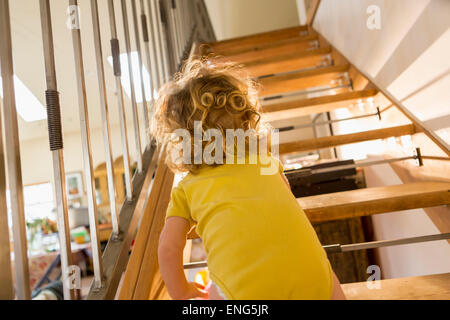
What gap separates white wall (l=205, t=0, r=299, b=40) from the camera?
218 inches

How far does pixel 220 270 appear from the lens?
0.63 m

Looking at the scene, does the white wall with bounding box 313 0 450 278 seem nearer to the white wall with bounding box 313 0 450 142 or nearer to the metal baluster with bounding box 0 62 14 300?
the white wall with bounding box 313 0 450 142

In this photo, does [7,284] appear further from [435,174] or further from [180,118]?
[435,174]

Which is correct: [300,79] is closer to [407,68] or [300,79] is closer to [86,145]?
[407,68]

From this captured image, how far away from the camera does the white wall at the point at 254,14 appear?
555 centimetres

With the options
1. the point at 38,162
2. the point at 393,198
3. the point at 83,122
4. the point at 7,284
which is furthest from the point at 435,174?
the point at 38,162

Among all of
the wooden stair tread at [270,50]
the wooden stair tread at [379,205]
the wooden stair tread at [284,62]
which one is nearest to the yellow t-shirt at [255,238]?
the wooden stair tread at [379,205]

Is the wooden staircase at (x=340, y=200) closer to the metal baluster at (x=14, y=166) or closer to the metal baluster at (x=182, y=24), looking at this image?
the metal baluster at (x=14, y=166)

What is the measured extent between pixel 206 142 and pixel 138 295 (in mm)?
433

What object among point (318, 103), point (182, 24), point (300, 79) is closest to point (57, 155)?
point (318, 103)

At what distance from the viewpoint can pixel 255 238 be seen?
24.5 inches

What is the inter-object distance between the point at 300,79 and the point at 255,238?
1.67 m

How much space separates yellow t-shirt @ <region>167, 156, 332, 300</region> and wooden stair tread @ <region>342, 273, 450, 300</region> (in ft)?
0.99

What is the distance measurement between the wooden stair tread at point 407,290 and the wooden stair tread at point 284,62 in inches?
69.4
